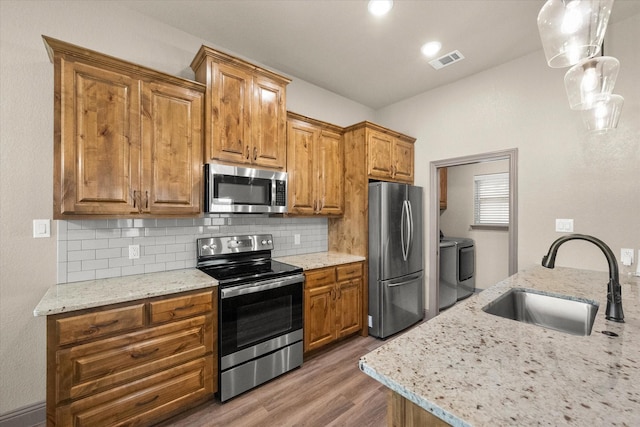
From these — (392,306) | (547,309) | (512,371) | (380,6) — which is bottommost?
(392,306)

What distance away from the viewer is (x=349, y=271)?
296 centimetres

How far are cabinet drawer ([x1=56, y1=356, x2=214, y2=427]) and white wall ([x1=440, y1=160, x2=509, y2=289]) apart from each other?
4416 millimetres

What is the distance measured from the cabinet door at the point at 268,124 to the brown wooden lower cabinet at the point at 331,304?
1150 mm

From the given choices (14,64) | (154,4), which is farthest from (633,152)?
(14,64)

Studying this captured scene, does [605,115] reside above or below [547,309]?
above

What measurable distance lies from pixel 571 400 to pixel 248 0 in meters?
2.78

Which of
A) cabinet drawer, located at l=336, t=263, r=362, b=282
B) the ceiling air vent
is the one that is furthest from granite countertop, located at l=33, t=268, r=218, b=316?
the ceiling air vent

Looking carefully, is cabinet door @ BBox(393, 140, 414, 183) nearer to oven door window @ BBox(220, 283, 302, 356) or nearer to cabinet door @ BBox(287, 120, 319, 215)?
cabinet door @ BBox(287, 120, 319, 215)

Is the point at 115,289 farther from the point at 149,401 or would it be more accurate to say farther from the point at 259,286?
the point at 259,286

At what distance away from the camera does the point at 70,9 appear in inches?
78.3

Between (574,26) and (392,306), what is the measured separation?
2.75m

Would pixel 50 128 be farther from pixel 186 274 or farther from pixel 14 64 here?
pixel 186 274

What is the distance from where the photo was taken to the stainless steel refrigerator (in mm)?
3041

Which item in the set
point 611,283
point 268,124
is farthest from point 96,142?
point 611,283
